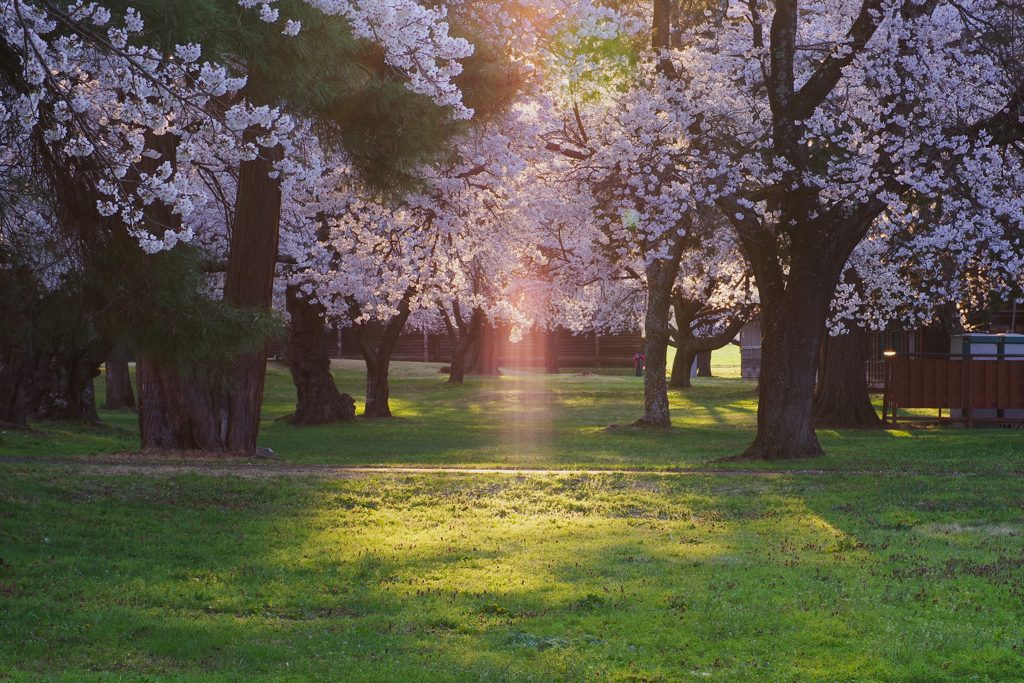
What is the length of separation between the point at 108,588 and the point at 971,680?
6.24m

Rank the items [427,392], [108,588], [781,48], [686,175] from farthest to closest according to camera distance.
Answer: [427,392] → [686,175] → [781,48] → [108,588]

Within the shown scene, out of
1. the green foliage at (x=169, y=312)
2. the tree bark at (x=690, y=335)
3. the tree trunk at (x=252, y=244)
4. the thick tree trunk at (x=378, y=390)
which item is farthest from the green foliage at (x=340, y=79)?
the tree bark at (x=690, y=335)

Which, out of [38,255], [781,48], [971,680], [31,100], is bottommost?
[971,680]

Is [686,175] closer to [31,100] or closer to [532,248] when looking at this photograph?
[532,248]

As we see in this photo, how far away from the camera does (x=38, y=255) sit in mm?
8688

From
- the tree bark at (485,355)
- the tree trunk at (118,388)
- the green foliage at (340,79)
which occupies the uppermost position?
the green foliage at (340,79)

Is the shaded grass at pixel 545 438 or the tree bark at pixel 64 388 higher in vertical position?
the tree bark at pixel 64 388

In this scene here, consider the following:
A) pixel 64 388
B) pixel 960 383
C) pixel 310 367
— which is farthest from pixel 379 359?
pixel 960 383

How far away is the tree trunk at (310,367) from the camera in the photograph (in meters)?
27.5

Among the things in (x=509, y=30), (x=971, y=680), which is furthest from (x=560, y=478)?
(x=971, y=680)

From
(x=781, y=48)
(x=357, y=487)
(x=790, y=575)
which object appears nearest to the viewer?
(x=790, y=575)

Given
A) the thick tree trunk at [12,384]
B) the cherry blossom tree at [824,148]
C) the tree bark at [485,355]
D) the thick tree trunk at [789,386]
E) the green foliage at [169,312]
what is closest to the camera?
the green foliage at [169,312]

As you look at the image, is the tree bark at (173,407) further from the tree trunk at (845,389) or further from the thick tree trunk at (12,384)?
the tree trunk at (845,389)

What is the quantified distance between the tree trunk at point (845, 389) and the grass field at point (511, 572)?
881 centimetres
